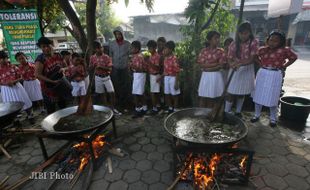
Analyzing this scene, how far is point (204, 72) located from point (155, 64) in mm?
1242

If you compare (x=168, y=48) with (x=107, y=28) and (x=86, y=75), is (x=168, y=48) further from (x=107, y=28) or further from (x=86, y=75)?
(x=107, y=28)

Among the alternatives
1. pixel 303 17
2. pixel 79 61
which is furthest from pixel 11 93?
pixel 303 17

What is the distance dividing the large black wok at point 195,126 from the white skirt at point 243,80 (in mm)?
1491

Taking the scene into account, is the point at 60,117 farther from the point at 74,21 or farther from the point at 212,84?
the point at 74,21

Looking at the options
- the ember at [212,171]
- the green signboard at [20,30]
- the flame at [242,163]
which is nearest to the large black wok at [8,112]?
the green signboard at [20,30]

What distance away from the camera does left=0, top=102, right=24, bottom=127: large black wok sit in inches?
139

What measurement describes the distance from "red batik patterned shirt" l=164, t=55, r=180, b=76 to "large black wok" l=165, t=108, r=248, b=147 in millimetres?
1583

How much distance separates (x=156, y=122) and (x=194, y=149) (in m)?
2.38

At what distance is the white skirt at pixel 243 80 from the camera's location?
4598 mm

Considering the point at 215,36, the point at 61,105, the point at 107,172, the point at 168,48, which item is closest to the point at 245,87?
the point at 215,36

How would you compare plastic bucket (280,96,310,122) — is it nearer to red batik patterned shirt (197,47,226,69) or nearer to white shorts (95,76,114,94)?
red batik patterned shirt (197,47,226,69)

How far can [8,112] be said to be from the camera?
3703mm

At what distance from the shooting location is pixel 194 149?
288cm

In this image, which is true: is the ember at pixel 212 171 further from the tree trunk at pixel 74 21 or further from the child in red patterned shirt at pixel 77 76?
the tree trunk at pixel 74 21
